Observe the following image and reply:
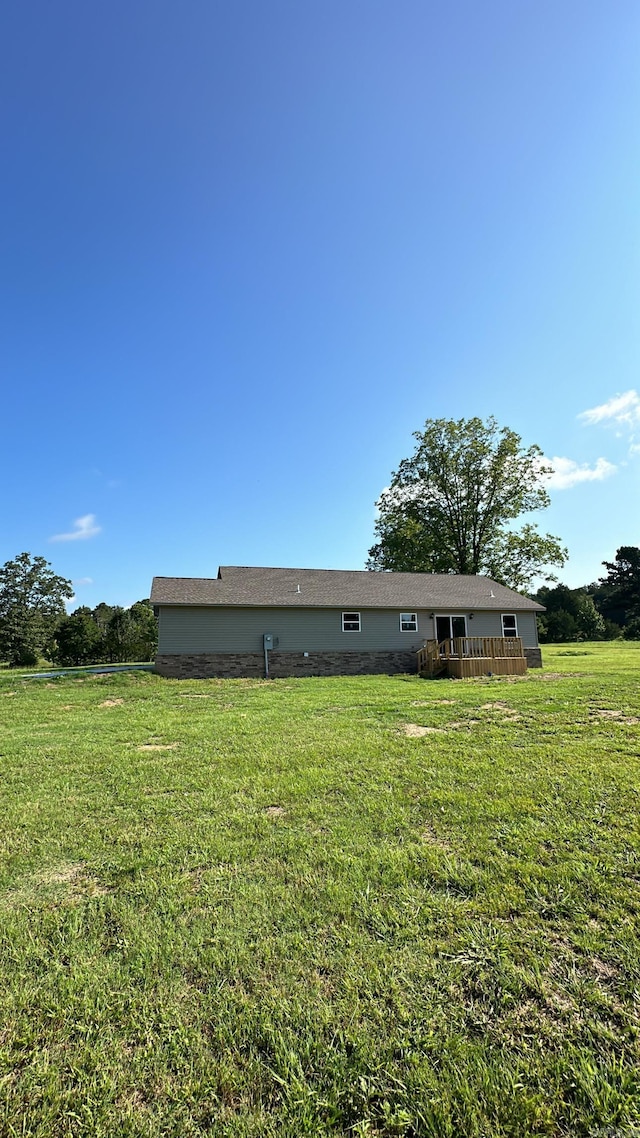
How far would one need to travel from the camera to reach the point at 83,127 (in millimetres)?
9953

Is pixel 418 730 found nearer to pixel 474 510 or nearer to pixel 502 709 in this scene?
pixel 502 709

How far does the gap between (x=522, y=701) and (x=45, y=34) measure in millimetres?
14638

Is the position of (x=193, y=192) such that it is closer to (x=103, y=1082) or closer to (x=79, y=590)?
(x=103, y=1082)

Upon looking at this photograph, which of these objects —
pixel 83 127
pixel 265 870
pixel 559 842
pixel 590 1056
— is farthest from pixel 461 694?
pixel 83 127

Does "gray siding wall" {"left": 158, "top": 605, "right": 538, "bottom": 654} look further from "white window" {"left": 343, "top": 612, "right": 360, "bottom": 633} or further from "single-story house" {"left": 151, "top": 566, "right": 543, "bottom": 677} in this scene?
"white window" {"left": 343, "top": 612, "right": 360, "bottom": 633}

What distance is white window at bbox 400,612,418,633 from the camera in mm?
19453

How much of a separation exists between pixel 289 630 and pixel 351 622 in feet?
8.42

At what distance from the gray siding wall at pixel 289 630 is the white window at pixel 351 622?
0.18 meters

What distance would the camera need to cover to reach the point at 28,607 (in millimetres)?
42906

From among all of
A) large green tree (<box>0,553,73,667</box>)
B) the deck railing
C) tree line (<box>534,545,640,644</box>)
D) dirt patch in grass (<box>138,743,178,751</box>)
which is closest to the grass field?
dirt patch in grass (<box>138,743,178,751</box>)

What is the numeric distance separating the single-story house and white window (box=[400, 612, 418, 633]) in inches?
1.6

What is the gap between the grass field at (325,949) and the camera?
168 cm

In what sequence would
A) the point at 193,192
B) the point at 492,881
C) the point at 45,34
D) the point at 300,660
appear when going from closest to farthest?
the point at 492,881
the point at 45,34
the point at 193,192
the point at 300,660

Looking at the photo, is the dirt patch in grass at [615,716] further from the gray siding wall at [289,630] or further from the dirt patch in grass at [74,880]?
the gray siding wall at [289,630]
